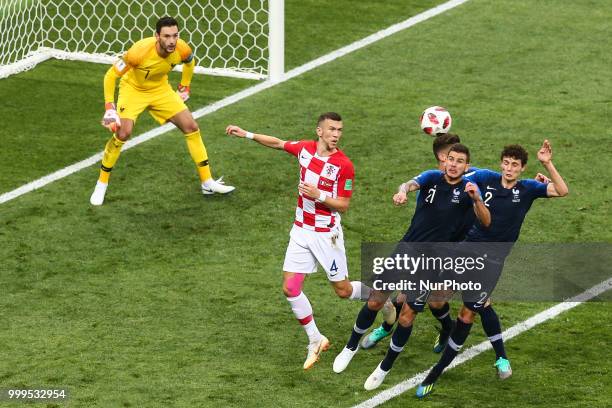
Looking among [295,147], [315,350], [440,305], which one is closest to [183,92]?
[295,147]

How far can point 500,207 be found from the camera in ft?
37.2

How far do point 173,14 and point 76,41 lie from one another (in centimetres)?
141

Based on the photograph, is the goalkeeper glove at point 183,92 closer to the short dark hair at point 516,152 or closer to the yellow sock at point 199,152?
the yellow sock at point 199,152

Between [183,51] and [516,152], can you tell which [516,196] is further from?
[183,51]

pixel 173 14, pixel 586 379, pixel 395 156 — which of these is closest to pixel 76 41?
pixel 173 14

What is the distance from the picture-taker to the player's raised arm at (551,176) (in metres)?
11.1

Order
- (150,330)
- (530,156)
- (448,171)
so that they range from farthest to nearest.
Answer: (530,156)
(150,330)
(448,171)

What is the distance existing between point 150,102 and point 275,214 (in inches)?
73.1

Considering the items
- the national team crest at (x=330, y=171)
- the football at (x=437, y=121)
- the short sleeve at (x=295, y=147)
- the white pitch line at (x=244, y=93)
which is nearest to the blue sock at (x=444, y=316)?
the national team crest at (x=330, y=171)

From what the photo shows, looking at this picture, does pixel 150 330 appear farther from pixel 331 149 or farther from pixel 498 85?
pixel 498 85

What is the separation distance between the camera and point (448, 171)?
36.9 ft

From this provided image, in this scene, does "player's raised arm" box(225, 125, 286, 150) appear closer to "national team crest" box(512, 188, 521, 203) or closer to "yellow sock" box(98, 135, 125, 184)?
"national team crest" box(512, 188, 521, 203)

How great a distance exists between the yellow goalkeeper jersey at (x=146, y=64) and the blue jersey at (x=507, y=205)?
16.6ft

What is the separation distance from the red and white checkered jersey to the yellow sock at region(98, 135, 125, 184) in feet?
12.5
